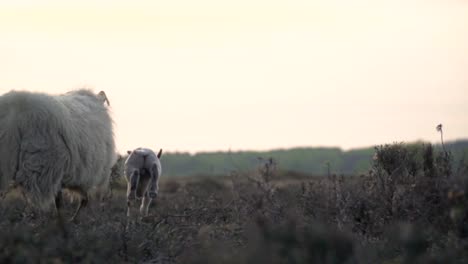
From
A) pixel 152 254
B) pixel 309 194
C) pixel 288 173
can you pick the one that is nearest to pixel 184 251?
pixel 152 254

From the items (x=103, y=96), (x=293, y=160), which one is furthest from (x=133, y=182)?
(x=293, y=160)

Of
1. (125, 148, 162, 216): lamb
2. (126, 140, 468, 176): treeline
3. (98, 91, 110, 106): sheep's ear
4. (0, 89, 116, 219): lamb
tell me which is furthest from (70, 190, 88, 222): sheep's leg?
(126, 140, 468, 176): treeline

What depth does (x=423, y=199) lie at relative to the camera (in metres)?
10.9

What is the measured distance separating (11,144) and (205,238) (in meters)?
3.23

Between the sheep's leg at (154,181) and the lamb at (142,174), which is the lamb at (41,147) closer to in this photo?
the lamb at (142,174)

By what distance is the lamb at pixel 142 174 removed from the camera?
1469 cm

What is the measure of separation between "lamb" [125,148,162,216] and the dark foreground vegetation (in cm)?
137

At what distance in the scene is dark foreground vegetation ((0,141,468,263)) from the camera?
587cm

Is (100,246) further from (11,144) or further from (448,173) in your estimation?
(448,173)

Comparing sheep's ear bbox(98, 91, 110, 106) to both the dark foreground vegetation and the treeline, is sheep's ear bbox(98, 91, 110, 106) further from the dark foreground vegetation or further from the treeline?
the treeline

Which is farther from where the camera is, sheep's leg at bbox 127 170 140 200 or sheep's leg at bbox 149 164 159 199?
sheep's leg at bbox 149 164 159 199

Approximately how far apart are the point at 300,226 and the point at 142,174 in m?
6.56

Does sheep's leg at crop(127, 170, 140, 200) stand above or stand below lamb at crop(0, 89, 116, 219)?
below

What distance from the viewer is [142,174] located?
1507 centimetres
